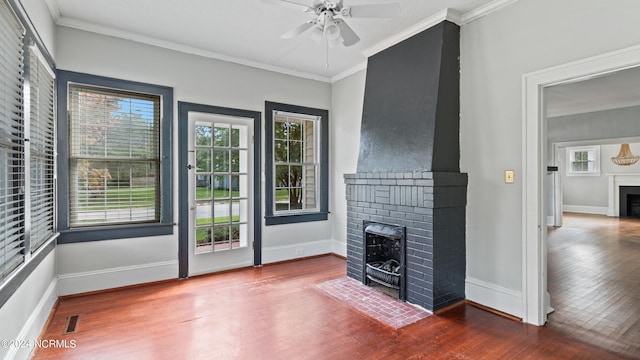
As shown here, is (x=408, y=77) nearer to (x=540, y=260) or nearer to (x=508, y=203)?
(x=508, y=203)

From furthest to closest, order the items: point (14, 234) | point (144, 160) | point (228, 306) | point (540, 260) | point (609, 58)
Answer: point (144, 160), point (228, 306), point (540, 260), point (609, 58), point (14, 234)

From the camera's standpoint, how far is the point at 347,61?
15.5 feet

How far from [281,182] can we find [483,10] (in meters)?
3.45

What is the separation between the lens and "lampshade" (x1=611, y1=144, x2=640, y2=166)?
9852 mm

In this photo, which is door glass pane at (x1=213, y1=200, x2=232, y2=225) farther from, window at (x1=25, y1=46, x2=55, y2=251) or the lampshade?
the lampshade

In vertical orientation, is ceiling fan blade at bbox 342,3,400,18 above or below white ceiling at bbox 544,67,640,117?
below

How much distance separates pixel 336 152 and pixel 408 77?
203 centimetres

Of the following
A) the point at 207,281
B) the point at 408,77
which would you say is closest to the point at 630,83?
the point at 408,77

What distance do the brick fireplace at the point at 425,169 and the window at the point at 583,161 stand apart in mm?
10562


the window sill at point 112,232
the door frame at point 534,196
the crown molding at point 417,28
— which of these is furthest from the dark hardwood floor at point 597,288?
the window sill at point 112,232

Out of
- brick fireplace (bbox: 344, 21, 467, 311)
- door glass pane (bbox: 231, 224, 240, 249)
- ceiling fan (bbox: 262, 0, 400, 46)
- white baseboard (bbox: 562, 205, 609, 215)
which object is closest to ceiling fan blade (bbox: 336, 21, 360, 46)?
ceiling fan (bbox: 262, 0, 400, 46)

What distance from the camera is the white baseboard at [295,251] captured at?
15.9ft

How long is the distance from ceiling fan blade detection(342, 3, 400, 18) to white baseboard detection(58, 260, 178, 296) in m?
3.56

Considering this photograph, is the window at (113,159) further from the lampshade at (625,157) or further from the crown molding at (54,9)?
the lampshade at (625,157)
